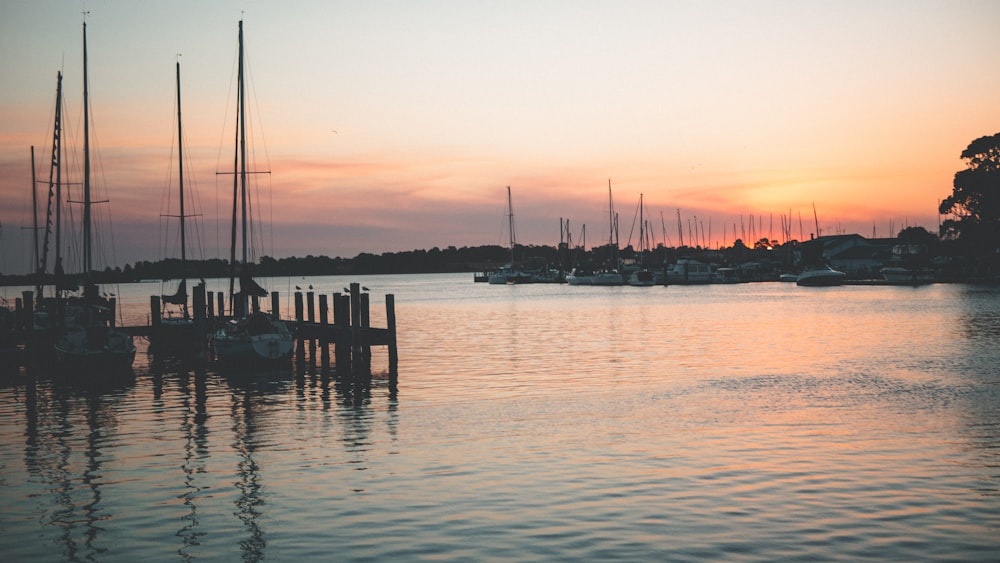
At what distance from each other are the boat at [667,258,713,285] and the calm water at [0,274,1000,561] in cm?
11816

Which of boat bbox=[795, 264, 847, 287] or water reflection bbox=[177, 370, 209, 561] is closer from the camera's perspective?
water reflection bbox=[177, 370, 209, 561]

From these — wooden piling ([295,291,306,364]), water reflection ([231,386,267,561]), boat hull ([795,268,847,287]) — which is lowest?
water reflection ([231,386,267,561])

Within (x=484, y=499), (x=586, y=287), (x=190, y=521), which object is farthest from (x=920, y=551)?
(x=586, y=287)

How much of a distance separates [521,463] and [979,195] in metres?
89.3

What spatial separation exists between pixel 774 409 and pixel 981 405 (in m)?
5.19

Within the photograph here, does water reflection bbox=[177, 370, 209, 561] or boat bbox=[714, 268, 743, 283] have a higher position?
boat bbox=[714, 268, 743, 283]

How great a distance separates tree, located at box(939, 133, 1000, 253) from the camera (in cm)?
9225

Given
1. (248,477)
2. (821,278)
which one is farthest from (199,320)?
(821,278)

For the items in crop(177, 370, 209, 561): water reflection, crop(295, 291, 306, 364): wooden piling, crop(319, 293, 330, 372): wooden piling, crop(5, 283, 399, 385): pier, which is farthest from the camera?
crop(295, 291, 306, 364): wooden piling

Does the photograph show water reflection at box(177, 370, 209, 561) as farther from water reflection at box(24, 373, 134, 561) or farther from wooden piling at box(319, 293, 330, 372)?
wooden piling at box(319, 293, 330, 372)

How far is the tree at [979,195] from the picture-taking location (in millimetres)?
92250

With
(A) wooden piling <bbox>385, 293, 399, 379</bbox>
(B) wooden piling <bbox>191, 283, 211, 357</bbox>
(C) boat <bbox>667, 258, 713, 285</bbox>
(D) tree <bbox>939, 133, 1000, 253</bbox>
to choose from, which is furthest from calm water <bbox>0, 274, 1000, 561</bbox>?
(C) boat <bbox>667, 258, 713, 285</bbox>

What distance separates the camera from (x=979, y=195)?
93750mm

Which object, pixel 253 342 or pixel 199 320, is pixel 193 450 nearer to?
pixel 253 342
